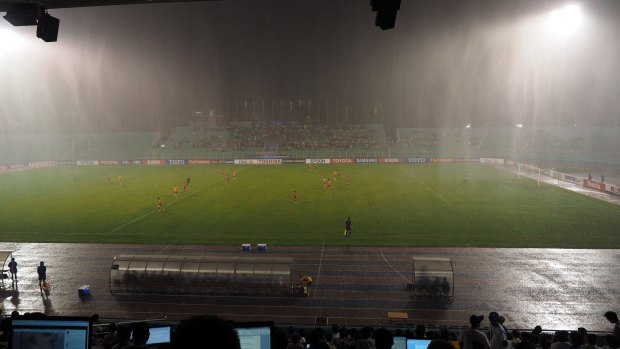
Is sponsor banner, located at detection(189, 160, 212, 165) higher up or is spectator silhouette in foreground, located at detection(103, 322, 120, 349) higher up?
sponsor banner, located at detection(189, 160, 212, 165)

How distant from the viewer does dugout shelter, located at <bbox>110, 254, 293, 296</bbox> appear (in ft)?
56.1

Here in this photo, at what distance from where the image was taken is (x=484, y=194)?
40531 mm

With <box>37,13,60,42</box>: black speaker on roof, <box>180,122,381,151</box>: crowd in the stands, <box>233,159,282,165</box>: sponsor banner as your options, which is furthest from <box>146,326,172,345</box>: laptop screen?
<box>180,122,381,151</box>: crowd in the stands

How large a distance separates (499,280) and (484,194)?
23431 mm

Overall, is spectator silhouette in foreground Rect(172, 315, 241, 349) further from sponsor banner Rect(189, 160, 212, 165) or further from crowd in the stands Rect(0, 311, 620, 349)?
sponsor banner Rect(189, 160, 212, 165)

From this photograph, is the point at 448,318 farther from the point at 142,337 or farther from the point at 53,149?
the point at 53,149

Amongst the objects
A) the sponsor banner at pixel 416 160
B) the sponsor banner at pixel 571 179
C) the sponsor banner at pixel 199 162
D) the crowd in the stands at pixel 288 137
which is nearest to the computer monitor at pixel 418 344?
the sponsor banner at pixel 571 179

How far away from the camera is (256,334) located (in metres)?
4.75

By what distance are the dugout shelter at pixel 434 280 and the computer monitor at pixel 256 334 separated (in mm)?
12701

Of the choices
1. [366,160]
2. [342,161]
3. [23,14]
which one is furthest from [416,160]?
[23,14]

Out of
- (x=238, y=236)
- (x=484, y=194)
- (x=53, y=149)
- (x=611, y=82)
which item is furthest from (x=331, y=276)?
(x=53, y=149)

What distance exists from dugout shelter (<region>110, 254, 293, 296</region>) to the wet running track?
345 millimetres

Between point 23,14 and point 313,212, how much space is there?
2294 cm

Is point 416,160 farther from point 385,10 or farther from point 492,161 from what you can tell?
point 385,10
